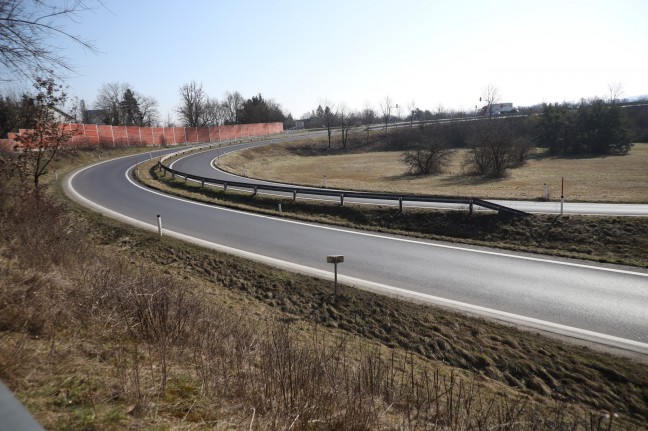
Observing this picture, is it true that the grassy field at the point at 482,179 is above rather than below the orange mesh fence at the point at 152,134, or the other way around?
below

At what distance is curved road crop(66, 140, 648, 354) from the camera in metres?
9.27

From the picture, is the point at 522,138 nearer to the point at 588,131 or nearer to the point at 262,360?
the point at 588,131

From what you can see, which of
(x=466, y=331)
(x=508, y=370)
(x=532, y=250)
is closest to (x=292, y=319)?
(x=466, y=331)

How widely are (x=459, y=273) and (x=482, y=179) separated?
27846 millimetres

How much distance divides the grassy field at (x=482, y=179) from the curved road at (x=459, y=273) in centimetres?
1113

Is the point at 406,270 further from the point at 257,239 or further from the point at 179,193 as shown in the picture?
the point at 179,193

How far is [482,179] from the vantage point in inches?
1485

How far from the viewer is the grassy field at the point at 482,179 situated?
2631 centimetres

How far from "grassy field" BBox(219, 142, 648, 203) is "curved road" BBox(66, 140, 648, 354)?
1113 cm

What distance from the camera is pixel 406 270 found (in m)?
12.6

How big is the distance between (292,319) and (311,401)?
18.6ft

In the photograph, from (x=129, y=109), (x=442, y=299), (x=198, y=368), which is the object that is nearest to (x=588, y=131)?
(x=442, y=299)

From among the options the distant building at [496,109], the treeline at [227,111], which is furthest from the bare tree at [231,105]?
the distant building at [496,109]

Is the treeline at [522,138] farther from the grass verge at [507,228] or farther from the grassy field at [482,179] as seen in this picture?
the grass verge at [507,228]
